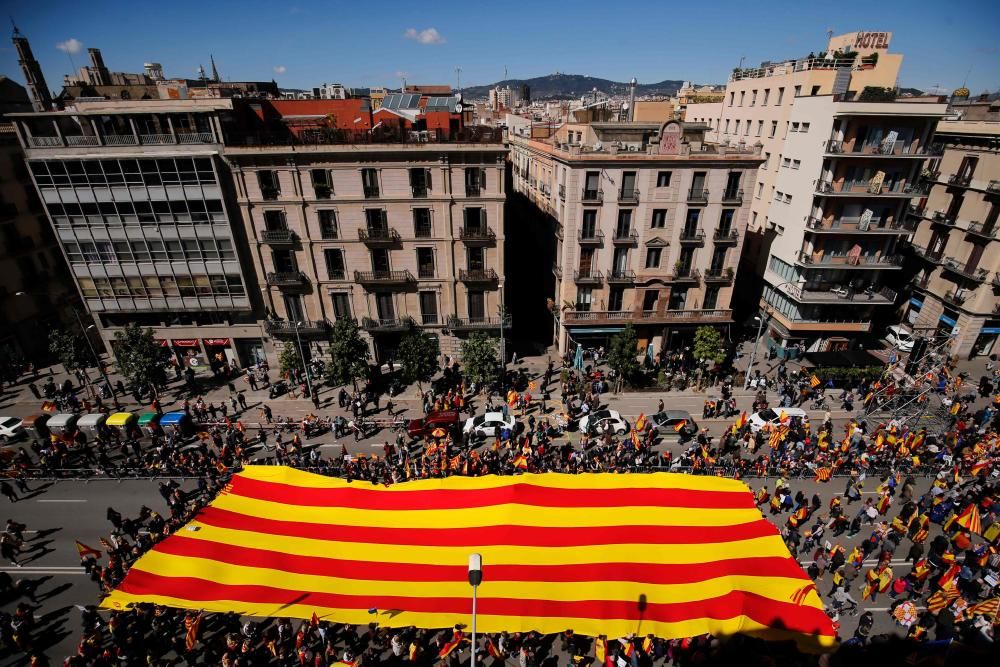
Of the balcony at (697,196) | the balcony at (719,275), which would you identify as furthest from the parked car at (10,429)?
the balcony at (719,275)

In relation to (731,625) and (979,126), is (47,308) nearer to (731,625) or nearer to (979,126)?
(731,625)

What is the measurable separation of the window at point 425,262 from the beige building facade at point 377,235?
8 centimetres

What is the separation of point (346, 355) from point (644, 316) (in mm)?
24528

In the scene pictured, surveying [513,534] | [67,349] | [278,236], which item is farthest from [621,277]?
[67,349]

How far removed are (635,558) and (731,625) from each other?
386 cm

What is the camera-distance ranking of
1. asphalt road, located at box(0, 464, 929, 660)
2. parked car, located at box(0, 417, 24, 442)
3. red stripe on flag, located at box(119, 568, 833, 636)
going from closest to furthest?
red stripe on flag, located at box(119, 568, 833, 636)
asphalt road, located at box(0, 464, 929, 660)
parked car, located at box(0, 417, 24, 442)

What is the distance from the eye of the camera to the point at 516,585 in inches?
744

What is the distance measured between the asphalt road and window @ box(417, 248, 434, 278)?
21069 mm

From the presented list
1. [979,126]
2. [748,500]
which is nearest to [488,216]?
[748,500]

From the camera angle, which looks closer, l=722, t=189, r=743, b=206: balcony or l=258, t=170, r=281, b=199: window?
l=258, t=170, r=281, b=199: window

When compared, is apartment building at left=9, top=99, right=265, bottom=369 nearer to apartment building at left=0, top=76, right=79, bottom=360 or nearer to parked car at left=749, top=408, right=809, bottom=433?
apartment building at left=0, top=76, right=79, bottom=360

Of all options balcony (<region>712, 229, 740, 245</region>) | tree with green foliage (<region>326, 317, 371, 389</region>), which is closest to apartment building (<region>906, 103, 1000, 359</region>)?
balcony (<region>712, 229, 740, 245</region>)

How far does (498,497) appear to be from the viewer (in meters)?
22.6

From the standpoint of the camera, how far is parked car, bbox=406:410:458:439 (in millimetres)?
32438
